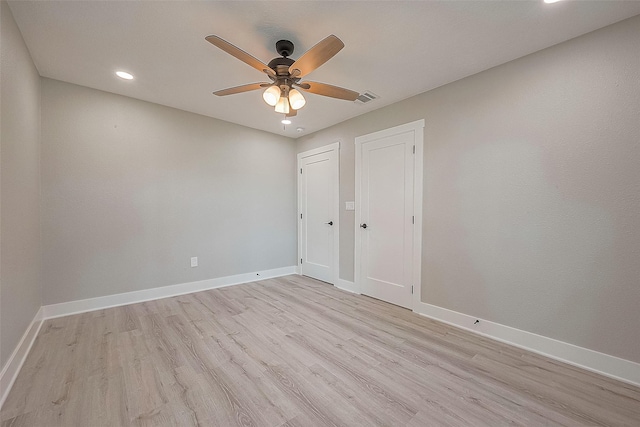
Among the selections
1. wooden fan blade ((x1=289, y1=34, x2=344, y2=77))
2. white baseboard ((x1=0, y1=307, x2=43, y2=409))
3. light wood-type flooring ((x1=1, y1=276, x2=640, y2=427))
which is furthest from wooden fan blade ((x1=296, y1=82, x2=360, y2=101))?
white baseboard ((x1=0, y1=307, x2=43, y2=409))

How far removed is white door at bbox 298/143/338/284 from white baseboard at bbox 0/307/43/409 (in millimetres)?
3254

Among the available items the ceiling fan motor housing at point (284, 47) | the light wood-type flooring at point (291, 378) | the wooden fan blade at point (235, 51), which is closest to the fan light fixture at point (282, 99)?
the wooden fan blade at point (235, 51)

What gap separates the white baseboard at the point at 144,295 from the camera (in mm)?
2705

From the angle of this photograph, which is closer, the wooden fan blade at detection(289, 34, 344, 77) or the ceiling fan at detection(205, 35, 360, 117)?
the wooden fan blade at detection(289, 34, 344, 77)

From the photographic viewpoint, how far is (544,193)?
2096 mm

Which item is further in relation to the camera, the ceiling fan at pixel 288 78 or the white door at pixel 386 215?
the white door at pixel 386 215

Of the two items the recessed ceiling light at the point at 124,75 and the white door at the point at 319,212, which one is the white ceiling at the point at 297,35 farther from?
the white door at the point at 319,212

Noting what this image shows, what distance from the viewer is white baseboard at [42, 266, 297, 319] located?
2705 millimetres

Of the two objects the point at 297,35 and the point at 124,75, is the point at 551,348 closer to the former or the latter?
the point at 297,35

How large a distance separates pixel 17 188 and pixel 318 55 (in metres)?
2.50

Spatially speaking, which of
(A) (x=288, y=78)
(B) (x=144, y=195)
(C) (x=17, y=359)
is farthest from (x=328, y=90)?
(C) (x=17, y=359)

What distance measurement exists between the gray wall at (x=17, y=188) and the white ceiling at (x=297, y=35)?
0.86 feet

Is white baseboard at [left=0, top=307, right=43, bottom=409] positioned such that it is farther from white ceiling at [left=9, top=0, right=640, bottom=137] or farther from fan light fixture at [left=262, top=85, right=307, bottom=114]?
fan light fixture at [left=262, top=85, right=307, bottom=114]

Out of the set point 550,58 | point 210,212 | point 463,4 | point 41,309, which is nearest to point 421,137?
point 550,58
